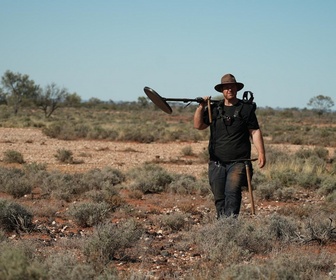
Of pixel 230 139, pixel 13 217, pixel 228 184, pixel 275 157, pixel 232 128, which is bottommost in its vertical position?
pixel 13 217

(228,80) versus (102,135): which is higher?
(228,80)

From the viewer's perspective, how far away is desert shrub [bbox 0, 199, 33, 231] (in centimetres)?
819

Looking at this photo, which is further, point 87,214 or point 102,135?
point 102,135

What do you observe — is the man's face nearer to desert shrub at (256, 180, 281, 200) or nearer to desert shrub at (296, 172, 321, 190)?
desert shrub at (256, 180, 281, 200)

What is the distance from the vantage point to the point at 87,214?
A: 882 cm

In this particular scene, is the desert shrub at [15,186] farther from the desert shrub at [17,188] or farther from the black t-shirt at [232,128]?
the black t-shirt at [232,128]

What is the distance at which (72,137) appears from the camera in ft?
96.8

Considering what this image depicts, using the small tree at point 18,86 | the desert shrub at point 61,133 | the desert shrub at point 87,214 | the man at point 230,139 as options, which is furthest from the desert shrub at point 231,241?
the small tree at point 18,86

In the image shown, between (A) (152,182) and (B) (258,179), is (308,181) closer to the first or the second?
(B) (258,179)

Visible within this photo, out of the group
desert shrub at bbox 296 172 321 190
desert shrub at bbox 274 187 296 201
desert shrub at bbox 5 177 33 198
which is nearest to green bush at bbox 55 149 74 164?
desert shrub at bbox 5 177 33 198

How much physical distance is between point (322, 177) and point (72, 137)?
18.2 metres

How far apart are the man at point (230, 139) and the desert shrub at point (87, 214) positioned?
2.50 metres

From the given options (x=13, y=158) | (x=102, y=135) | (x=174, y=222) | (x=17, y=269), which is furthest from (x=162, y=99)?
(x=102, y=135)

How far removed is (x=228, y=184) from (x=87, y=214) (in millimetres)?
2884
